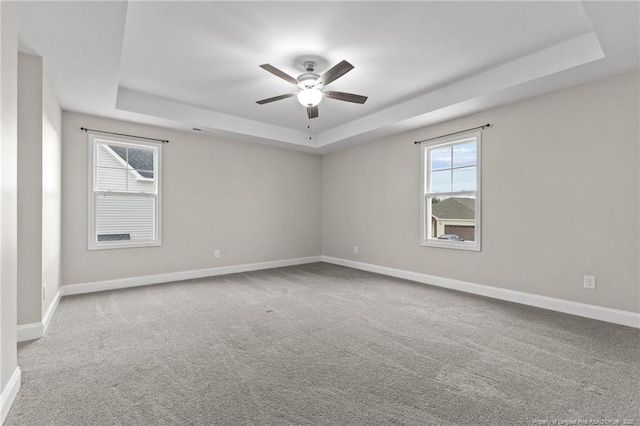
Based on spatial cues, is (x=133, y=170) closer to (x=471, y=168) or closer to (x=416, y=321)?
(x=416, y=321)

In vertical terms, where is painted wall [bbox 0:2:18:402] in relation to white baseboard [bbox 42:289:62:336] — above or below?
above

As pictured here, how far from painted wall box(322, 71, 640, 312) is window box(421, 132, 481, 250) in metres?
0.13

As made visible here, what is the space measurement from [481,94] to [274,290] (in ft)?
11.9

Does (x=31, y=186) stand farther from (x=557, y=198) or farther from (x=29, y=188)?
(x=557, y=198)

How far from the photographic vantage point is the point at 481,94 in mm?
3568

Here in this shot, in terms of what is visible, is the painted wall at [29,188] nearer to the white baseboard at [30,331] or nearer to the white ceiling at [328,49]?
the white baseboard at [30,331]

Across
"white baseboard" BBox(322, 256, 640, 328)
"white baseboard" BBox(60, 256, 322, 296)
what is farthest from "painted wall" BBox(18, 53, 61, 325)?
"white baseboard" BBox(322, 256, 640, 328)

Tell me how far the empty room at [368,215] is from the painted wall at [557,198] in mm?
22

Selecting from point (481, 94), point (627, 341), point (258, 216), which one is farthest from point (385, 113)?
point (627, 341)

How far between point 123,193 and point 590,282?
598 cm

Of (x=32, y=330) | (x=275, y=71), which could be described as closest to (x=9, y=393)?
(x=32, y=330)

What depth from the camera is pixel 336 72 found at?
295cm

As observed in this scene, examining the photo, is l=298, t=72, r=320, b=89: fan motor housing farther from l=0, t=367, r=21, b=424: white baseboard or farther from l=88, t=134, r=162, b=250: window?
l=0, t=367, r=21, b=424: white baseboard

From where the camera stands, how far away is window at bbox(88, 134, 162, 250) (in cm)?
432
